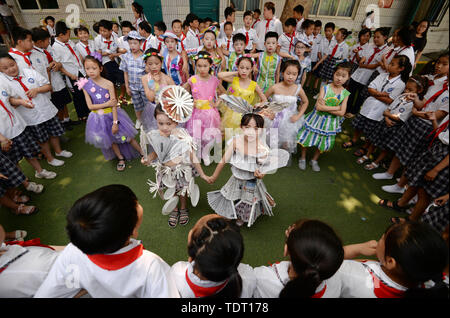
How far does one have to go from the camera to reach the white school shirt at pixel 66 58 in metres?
4.16

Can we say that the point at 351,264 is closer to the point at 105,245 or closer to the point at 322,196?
the point at 105,245

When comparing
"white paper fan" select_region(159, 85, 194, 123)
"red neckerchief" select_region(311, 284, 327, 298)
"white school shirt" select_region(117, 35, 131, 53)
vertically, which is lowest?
"red neckerchief" select_region(311, 284, 327, 298)

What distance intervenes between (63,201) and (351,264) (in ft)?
11.8

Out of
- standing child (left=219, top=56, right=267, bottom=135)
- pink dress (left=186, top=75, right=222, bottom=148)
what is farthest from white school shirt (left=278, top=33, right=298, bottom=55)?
pink dress (left=186, top=75, right=222, bottom=148)

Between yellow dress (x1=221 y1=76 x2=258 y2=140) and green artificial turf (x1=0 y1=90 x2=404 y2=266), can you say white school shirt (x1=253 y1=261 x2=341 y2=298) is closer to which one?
green artificial turf (x1=0 y1=90 x2=404 y2=266)

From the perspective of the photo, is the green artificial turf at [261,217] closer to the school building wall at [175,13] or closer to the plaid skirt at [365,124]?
the plaid skirt at [365,124]

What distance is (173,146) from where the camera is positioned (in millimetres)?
2424

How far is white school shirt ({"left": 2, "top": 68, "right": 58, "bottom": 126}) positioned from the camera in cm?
295

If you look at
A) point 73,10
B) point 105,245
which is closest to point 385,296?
point 105,245

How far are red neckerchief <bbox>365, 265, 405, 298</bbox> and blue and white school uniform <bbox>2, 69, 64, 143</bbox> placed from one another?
4.26 meters

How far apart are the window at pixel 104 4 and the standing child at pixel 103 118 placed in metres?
7.91

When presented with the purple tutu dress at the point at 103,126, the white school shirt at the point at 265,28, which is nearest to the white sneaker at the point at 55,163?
the purple tutu dress at the point at 103,126

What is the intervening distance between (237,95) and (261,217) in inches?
80.4

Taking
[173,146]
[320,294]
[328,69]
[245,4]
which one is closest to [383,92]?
[328,69]
